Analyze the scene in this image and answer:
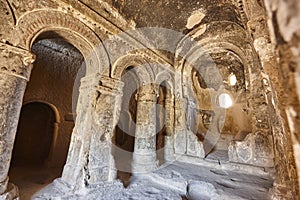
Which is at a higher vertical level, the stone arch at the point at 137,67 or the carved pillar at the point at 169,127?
the stone arch at the point at 137,67

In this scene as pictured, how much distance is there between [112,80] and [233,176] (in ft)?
13.3

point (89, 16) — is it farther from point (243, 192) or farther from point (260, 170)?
point (260, 170)

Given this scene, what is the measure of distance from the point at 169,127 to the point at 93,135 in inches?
125

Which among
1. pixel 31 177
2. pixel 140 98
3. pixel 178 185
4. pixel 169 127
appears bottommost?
pixel 31 177

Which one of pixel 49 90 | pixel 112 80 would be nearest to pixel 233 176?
pixel 112 80

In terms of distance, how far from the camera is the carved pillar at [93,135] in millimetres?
3131

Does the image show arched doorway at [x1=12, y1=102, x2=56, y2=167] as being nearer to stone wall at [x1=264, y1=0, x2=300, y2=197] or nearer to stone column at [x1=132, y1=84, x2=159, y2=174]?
stone column at [x1=132, y1=84, x2=159, y2=174]

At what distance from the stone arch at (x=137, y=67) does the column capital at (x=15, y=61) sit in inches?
64.2

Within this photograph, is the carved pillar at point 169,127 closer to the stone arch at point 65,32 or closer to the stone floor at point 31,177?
the stone arch at point 65,32

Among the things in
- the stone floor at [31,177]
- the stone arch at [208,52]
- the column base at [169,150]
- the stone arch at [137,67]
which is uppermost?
the stone arch at [208,52]

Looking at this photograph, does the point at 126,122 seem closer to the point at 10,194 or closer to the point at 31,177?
the point at 31,177

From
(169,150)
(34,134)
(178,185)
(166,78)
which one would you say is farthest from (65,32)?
(34,134)

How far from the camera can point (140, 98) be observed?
5051 mm

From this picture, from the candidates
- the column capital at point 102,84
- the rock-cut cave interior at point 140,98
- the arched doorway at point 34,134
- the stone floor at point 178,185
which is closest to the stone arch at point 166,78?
the rock-cut cave interior at point 140,98
